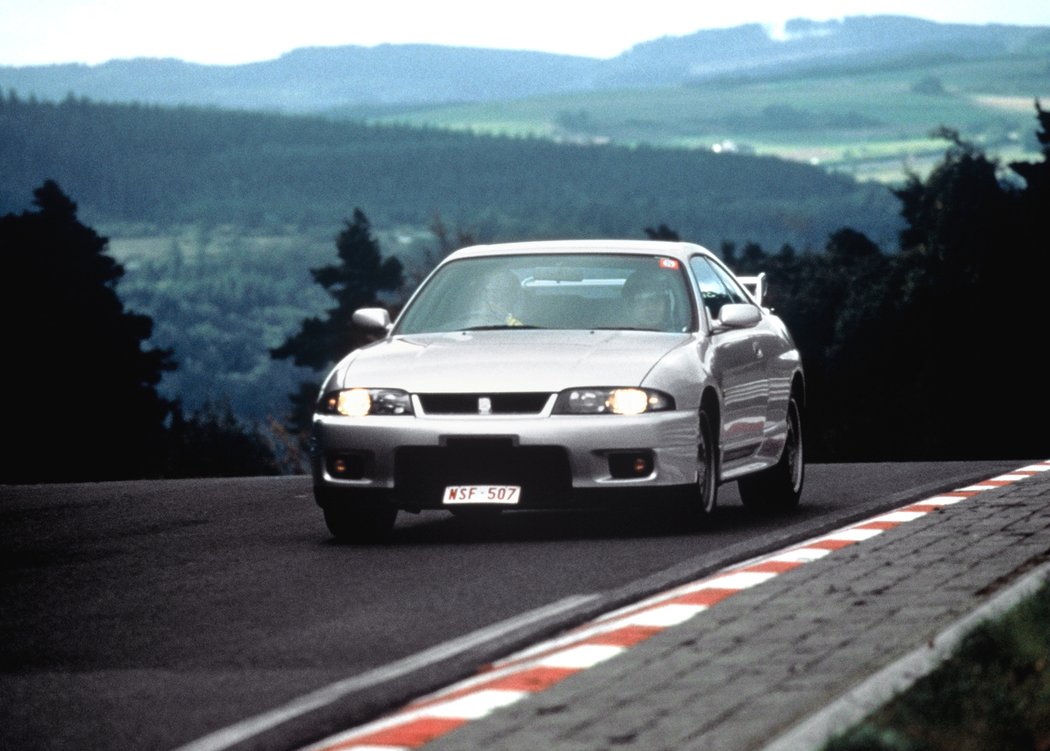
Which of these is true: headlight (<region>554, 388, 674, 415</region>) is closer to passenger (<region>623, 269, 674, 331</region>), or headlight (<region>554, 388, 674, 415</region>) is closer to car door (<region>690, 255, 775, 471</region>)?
car door (<region>690, 255, 775, 471</region>)

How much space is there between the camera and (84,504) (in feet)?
50.2

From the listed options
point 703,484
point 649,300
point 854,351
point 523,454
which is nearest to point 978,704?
point 523,454

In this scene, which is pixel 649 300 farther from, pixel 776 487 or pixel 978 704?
pixel 978 704

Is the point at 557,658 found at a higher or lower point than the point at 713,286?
lower

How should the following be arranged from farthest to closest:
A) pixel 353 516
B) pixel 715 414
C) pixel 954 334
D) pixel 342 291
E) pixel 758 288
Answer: pixel 342 291, pixel 954 334, pixel 758 288, pixel 715 414, pixel 353 516

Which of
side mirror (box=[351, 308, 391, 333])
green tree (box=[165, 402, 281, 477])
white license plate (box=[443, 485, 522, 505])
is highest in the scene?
side mirror (box=[351, 308, 391, 333])

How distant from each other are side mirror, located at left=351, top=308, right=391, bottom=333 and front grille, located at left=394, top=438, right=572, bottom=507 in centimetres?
140

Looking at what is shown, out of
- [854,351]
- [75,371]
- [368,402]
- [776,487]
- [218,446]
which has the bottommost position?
[218,446]

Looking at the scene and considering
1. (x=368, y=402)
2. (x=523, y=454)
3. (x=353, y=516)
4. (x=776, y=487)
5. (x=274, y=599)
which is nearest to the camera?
(x=274, y=599)

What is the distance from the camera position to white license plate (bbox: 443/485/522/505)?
1137 centimetres

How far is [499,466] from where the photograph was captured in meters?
11.4

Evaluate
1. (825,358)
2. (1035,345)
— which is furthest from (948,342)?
(825,358)

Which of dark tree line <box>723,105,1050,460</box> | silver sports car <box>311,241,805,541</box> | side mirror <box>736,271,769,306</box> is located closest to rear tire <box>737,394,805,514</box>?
silver sports car <box>311,241,805,541</box>

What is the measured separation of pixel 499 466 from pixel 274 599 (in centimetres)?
220
